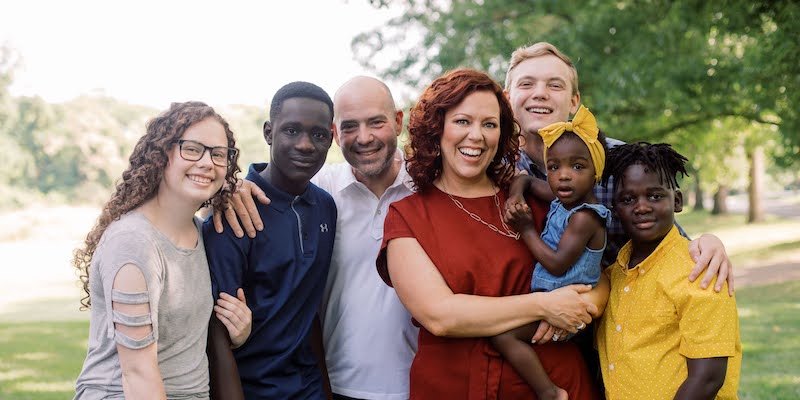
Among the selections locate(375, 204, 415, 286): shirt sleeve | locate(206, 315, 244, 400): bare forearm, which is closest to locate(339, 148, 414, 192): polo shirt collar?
locate(375, 204, 415, 286): shirt sleeve

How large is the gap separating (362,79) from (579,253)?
63.4 inches

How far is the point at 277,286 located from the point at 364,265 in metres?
0.54

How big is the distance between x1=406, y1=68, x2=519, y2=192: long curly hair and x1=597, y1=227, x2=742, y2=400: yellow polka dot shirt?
763mm

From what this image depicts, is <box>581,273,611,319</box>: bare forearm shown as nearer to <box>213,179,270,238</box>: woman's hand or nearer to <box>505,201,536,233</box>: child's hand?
<box>505,201,536,233</box>: child's hand

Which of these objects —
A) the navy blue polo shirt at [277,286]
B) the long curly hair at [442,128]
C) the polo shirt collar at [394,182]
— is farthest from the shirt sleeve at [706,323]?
the navy blue polo shirt at [277,286]

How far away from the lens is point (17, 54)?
51719 mm

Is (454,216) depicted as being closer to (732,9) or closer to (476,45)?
(732,9)

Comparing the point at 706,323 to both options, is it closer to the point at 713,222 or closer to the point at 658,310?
the point at 658,310

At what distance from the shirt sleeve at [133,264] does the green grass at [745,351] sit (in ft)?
23.4

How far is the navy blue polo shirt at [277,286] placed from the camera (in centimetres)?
333

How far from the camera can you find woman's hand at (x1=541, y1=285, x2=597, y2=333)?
3.04 m

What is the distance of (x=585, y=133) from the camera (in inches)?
126

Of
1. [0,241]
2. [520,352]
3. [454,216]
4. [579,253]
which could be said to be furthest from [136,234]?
[0,241]

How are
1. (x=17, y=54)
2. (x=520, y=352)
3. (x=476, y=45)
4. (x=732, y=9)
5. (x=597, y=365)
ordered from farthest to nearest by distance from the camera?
(x=17, y=54) < (x=476, y=45) < (x=732, y=9) < (x=597, y=365) < (x=520, y=352)
